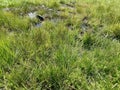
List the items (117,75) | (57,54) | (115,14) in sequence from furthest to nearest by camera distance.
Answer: (115,14) → (57,54) → (117,75)

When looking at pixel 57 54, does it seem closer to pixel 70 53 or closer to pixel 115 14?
pixel 70 53

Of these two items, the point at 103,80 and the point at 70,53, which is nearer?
the point at 103,80

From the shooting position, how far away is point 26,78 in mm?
5273

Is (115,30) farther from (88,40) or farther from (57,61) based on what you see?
(57,61)

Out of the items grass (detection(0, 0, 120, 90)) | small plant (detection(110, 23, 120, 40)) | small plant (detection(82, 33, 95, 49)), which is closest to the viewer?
grass (detection(0, 0, 120, 90))

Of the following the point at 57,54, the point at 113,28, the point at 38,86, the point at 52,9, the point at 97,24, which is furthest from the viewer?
the point at 52,9

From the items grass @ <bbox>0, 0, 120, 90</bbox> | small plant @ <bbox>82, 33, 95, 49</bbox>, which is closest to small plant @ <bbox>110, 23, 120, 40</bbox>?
grass @ <bbox>0, 0, 120, 90</bbox>

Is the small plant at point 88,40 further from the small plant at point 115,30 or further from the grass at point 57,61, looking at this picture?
the small plant at point 115,30

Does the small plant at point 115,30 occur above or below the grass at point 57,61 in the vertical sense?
below

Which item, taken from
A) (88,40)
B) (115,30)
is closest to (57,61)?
(88,40)

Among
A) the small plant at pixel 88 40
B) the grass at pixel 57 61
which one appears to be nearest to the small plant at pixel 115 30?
the grass at pixel 57 61

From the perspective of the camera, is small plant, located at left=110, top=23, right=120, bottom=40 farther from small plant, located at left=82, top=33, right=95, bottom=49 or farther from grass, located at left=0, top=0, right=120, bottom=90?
small plant, located at left=82, top=33, right=95, bottom=49

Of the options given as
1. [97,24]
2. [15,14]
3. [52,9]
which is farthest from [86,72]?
[52,9]

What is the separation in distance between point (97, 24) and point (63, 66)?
432 centimetres
